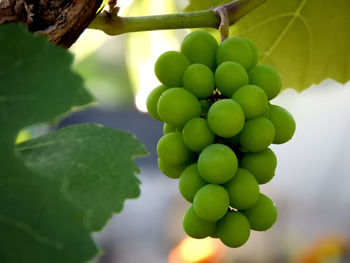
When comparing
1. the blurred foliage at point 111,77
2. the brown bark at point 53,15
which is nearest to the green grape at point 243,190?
the brown bark at point 53,15

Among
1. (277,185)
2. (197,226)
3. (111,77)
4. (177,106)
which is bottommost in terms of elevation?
(277,185)

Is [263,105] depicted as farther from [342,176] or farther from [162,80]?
[342,176]

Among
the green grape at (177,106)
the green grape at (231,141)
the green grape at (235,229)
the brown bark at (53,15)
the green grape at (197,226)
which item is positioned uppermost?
the brown bark at (53,15)

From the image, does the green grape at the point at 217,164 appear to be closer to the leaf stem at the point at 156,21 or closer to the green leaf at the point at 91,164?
the green leaf at the point at 91,164

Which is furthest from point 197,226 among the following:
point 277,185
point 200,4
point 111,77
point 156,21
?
point 277,185

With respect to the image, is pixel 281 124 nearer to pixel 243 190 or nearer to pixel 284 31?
pixel 243 190

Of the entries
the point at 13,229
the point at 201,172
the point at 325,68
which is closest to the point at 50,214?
the point at 13,229
